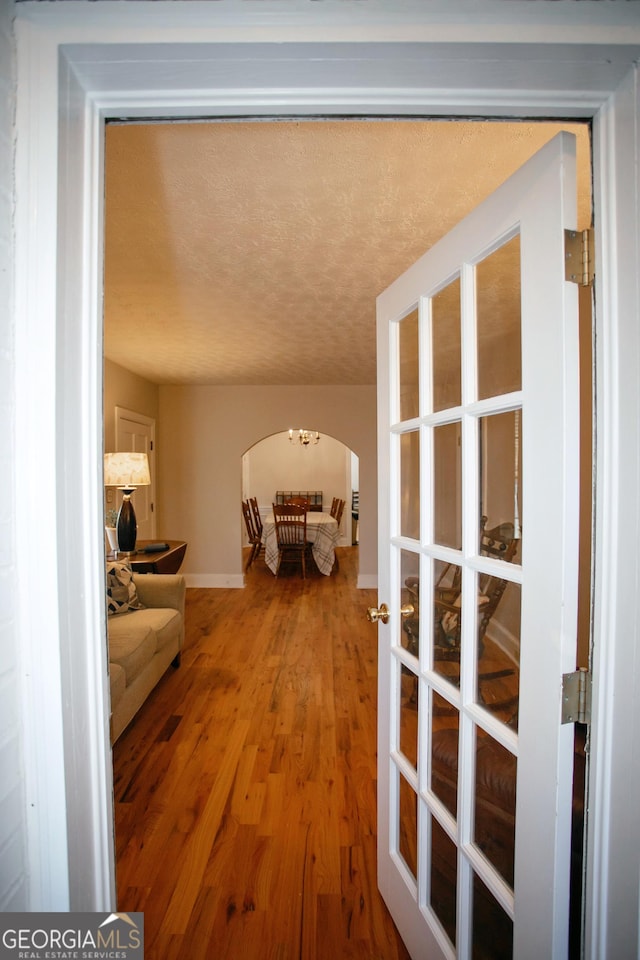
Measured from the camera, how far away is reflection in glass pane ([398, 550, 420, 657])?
1245mm

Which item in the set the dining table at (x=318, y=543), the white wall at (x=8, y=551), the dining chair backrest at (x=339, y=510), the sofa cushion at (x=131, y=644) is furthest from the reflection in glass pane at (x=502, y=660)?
the dining chair backrest at (x=339, y=510)

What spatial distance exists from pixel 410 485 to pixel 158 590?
2.52 metres

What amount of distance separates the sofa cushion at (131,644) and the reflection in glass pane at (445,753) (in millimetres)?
1758

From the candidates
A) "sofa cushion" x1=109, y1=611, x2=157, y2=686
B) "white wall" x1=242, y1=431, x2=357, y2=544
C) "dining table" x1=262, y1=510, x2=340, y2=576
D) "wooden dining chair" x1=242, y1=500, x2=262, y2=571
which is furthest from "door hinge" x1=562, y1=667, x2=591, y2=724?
"white wall" x1=242, y1=431, x2=357, y2=544

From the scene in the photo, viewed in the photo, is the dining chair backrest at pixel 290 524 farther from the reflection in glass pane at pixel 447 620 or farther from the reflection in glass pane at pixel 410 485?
the reflection in glass pane at pixel 447 620

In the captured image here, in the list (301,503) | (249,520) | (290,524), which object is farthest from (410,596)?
(249,520)

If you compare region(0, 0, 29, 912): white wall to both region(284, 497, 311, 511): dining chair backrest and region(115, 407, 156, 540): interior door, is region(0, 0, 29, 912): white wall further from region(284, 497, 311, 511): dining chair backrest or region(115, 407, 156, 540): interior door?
region(284, 497, 311, 511): dining chair backrest

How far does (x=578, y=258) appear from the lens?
77cm

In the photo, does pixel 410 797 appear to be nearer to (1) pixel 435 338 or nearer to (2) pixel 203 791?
(2) pixel 203 791

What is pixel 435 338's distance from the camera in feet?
3.73

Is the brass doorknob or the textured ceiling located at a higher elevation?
the textured ceiling

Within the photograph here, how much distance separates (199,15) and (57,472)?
29.8 inches

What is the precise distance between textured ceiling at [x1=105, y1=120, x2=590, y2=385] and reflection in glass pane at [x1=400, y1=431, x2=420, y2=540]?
90 centimetres

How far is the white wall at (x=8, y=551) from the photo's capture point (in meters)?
0.66
